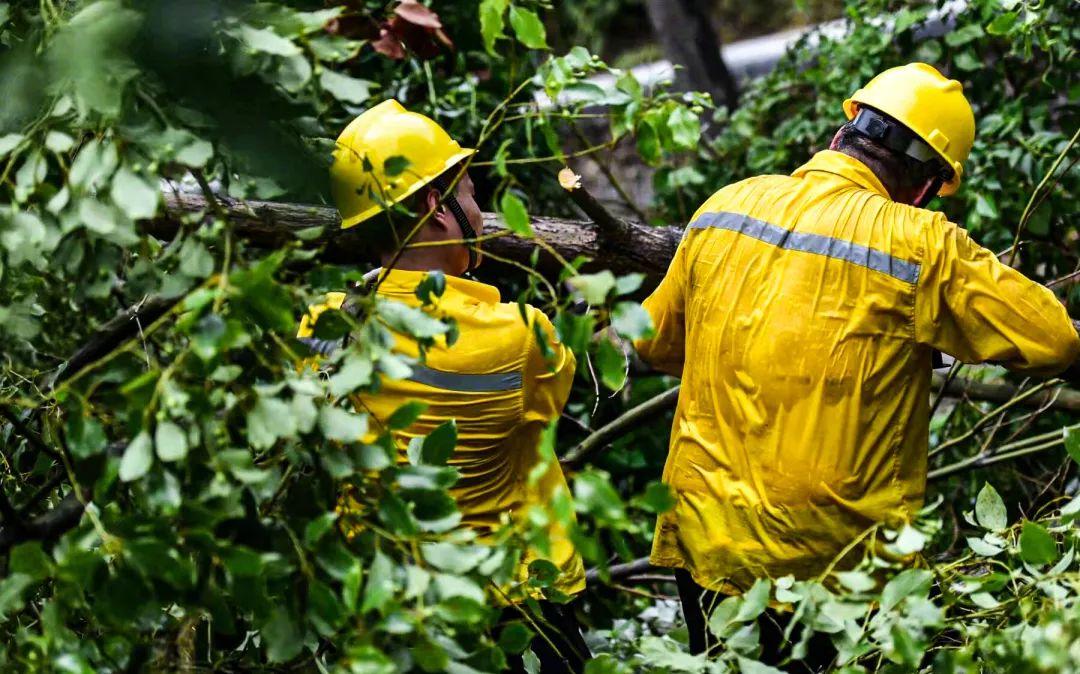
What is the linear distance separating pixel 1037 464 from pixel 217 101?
130 inches

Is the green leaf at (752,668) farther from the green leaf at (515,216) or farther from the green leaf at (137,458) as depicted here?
the green leaf at (137,458)

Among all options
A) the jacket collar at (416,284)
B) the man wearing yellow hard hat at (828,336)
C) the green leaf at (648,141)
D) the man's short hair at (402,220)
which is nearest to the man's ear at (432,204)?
the man's short hair at (402,220)

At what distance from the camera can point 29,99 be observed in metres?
1.94

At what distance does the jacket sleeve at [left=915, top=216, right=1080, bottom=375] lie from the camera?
101 inches

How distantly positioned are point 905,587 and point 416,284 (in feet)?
3.51

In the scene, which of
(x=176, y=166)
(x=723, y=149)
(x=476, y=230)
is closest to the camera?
(x=476, y=230)

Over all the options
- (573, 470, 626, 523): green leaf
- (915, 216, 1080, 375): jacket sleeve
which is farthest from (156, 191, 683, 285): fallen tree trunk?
(573, 470, 626, 523): green leaf

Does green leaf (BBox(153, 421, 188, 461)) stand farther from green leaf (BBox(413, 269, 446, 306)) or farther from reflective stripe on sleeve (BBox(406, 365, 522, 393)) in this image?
reflective stripe on sleeve (BBox(406, 365, 522, 393))

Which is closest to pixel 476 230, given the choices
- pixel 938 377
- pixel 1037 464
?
pixel 938 377

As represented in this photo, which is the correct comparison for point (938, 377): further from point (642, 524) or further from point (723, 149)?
point (642, 524)

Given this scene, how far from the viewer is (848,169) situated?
9.21ft

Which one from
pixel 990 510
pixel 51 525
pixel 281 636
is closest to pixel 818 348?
pixel 990 510

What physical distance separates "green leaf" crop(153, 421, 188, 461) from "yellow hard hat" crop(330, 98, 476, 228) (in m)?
0.83

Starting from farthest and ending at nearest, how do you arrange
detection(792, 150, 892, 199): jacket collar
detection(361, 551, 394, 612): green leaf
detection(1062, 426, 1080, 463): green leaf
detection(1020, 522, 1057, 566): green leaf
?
detection(792, 150, 892, 199): jacket collar, detection(1062, 426, 1080, 463): green leaf, detection(1020, 522, 1057, 566): green leaf, detection(361, 551, 394, 612): green leaf
